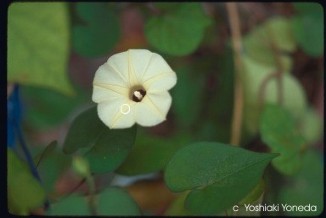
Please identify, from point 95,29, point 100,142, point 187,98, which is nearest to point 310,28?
point 187,98

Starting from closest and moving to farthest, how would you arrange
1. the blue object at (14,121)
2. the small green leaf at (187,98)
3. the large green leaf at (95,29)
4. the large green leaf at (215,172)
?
the large green leaf at (215,172) < the blue object at (14,121) < the large green leaf at (95,29) < the small green leaf at (187,98)

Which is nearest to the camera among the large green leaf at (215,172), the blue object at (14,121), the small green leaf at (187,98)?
the large green leaf at (215,172)

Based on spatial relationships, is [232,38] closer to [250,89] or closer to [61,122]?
[250,89]

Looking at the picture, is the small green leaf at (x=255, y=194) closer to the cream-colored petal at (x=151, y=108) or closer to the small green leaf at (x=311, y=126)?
the cream-colored petal at (x=151, y=108)

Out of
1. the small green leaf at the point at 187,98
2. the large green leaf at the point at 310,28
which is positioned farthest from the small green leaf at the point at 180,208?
the large green leaf at the point at 310,28

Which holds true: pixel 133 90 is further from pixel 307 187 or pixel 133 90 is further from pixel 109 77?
pixel 307 187
